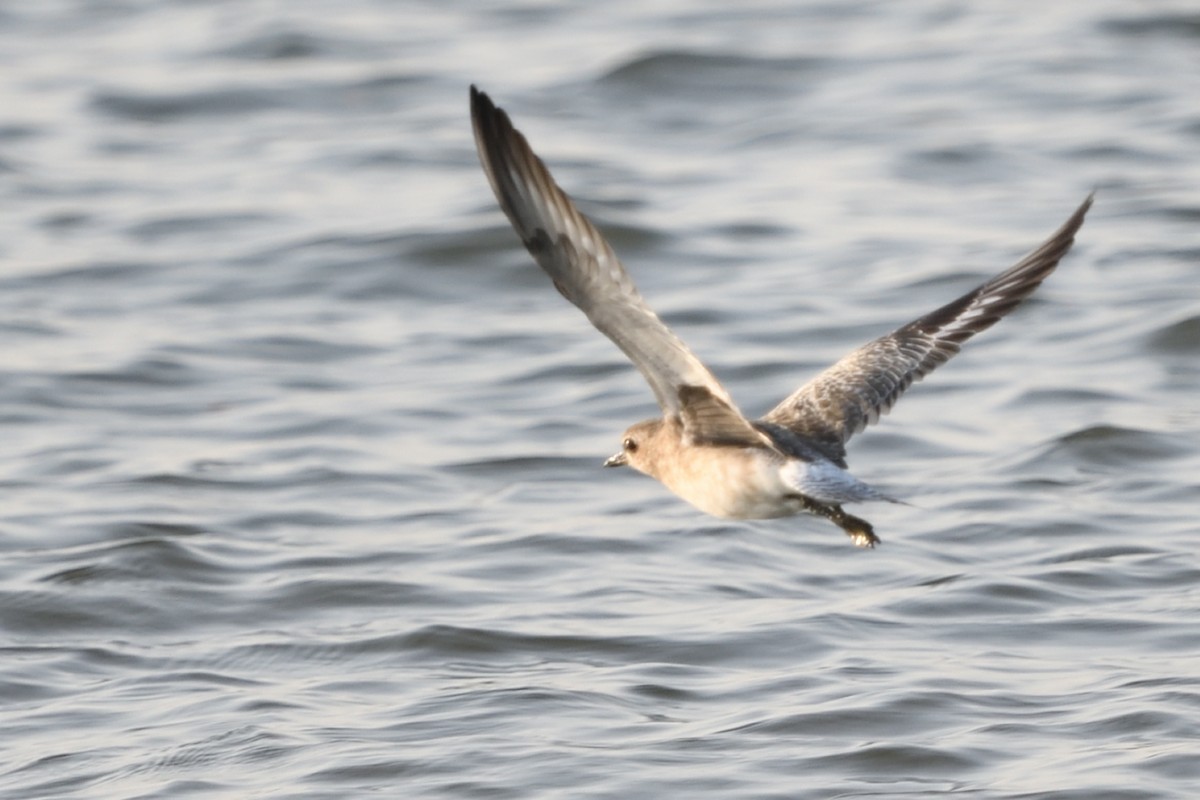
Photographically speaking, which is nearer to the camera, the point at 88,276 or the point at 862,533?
the point at 862,533

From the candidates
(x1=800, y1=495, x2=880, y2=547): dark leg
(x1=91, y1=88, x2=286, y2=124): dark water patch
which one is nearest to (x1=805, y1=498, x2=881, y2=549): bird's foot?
(x1=800, y1=495, x2=880, y2=547): dark leg

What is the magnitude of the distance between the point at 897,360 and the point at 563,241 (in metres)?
2.65

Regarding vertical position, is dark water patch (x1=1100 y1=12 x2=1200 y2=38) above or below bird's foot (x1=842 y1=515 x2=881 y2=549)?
above

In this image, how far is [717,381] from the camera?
26.7ft

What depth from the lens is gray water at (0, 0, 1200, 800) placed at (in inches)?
356

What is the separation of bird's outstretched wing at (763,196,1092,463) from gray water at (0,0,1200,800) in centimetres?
124

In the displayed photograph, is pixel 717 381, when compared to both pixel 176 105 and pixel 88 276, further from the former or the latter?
pixel 176 105

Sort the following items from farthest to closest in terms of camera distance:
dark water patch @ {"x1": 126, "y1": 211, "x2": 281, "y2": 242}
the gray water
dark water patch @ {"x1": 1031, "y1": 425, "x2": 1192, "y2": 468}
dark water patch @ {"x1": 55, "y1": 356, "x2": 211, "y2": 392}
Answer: dark water patch @ {"x1": 126, "y1": 211, "x2": 281, "y2": 242} → dark water patch @ {"x1": 55, "y1": 356, "x2": 211, "y2": 392} → dark water patch @ {"x1": 1031, "y1": 425, "x2": 1192, "y2": 468} → the gray water

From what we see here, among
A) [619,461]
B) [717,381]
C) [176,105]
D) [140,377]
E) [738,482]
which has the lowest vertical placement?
[140,377]

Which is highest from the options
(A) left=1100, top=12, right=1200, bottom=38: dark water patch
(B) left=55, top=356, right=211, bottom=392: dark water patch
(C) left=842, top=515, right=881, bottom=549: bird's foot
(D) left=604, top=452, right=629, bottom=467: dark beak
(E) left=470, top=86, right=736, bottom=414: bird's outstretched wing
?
(E) left=470, top=86, right=736, bottom=414: bird's outstretched wing

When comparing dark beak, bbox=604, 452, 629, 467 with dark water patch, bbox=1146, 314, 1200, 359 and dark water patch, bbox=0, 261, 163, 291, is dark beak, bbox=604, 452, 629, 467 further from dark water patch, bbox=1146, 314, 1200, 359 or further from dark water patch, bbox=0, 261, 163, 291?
dark water patch, bbox=0, 261, 163, 291

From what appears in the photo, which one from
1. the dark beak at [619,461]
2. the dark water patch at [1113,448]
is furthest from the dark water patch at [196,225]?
the dark beak at [619,461]

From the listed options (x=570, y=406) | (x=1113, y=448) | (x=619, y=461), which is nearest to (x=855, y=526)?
(x=619, y=461)

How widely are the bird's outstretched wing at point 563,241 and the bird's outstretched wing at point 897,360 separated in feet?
5.33
